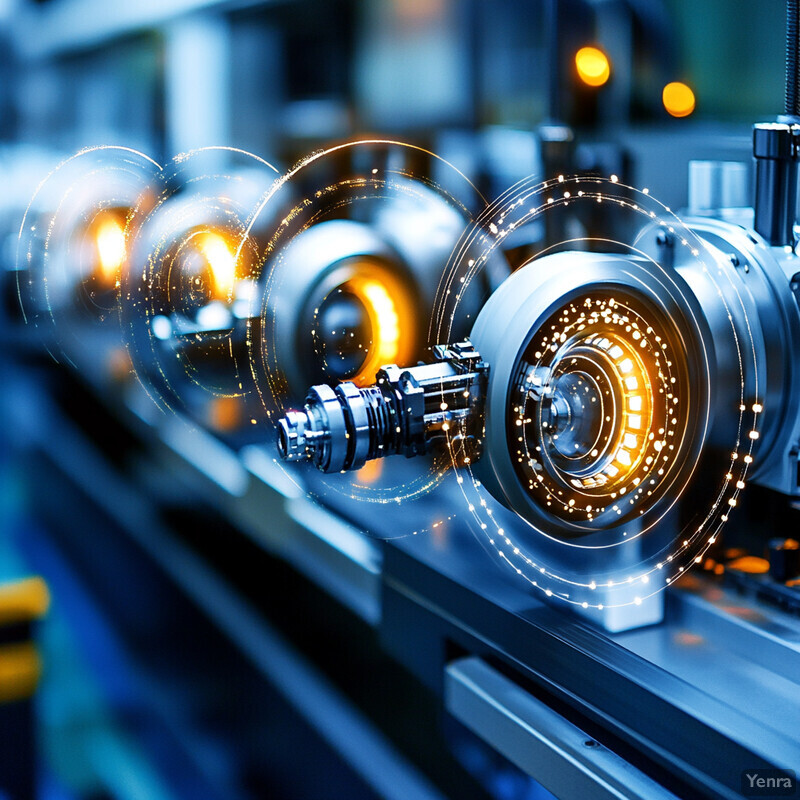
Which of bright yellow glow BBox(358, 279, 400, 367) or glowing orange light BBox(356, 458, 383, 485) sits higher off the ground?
bright yellow glow BBox(358, 279, 400, 367)

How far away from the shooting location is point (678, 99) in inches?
30.4

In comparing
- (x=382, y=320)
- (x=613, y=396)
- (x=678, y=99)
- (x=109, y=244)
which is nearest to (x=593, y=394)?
(x=613, y=396)

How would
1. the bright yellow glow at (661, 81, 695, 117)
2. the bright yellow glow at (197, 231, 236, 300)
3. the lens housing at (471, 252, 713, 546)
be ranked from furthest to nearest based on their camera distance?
the bright yellow glow at (197, 231, 236, 300) < the bright yellow glow at (661, 81, 695, 117) < the lens housing at (471, 252, 713, 546)

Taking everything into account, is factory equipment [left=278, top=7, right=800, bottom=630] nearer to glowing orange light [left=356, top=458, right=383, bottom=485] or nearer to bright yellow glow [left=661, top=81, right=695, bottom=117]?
glowing orange light [left=356, top=458, right=383, bottom=485]

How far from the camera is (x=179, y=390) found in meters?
1.02

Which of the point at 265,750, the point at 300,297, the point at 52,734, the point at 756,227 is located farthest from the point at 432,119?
the point at 52,734

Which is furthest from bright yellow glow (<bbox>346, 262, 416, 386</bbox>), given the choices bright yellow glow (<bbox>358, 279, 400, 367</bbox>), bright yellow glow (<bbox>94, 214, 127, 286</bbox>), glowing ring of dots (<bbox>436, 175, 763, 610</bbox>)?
bright yellow glow (<bbox>94, 214, 127, 286</bbox>)

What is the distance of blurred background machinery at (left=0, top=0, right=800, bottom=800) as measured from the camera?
20.3 inches

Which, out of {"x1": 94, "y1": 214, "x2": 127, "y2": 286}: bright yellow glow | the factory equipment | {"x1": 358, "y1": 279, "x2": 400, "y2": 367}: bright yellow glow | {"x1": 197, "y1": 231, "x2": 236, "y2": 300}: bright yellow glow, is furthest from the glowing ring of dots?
{"x1": 94, "y1": 214, "x2": 127, "y2": 286}: bright yellow glow

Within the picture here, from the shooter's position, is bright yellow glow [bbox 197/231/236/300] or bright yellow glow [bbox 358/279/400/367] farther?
bright yellow glow [bbox 197/231/236/300]

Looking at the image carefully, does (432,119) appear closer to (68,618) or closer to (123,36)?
(123,36)

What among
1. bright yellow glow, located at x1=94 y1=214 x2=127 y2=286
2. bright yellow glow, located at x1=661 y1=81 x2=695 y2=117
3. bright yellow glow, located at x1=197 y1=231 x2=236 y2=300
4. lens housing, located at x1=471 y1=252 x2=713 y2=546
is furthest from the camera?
bright yellow glow, located at x1=94 y1=214 x2=127 y2=286

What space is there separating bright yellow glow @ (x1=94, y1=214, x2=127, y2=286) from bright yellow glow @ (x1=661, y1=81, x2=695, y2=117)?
0.79m

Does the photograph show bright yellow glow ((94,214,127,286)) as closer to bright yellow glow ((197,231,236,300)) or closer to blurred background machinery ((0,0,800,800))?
blurred background machinery ((0,0,800,800))
